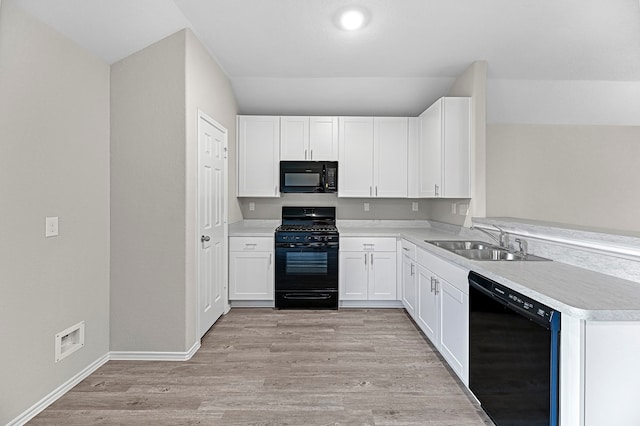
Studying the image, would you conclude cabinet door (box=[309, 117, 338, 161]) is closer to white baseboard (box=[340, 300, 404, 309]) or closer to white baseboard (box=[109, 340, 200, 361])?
white baseboard (box=[340, 300, 404, 309])

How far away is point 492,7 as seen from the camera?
2574 mm

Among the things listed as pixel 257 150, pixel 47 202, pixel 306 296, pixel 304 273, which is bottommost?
pixel 306 296

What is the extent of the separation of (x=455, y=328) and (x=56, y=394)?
8.68ft

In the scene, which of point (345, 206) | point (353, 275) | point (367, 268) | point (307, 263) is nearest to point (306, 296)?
point (307, 263)

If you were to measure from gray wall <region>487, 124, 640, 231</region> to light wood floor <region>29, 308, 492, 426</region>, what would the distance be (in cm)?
237

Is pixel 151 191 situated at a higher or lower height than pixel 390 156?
lower

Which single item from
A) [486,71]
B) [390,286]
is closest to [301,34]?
[486,71]

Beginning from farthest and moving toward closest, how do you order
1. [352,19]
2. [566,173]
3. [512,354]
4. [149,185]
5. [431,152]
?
1. [566,173]
2. [431,152]
3. [352,19]
4. [149,185]
5. [512,354]

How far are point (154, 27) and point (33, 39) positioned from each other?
2.58ft

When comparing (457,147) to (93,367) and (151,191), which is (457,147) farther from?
(93,367)

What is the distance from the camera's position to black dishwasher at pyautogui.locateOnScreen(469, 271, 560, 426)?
54.1 inches

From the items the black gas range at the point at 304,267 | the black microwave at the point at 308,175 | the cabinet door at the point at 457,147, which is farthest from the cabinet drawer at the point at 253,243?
the cabinet door at the point at 457,147

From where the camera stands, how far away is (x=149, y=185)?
2645mm

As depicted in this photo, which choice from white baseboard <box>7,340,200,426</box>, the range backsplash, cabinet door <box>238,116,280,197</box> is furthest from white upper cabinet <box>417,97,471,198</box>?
white baseboard <box>7,340,200,426</box>
